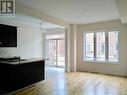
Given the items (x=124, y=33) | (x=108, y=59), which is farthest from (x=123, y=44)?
(x=108, y=59)

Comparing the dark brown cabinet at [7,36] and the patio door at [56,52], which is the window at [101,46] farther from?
the dark brown cabinet at [7,36]

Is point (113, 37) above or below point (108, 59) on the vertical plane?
above

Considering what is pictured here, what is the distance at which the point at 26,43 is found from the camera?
7.47m

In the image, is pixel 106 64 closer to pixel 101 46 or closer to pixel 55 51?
pixel 101 46

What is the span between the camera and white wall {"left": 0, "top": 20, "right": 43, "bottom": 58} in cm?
642

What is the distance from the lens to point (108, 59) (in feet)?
21.4

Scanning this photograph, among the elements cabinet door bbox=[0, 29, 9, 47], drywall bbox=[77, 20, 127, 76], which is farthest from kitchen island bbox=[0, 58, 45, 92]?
drywall bbox=[77, 20, 127, 76]

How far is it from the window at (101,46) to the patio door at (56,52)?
7.55 ft

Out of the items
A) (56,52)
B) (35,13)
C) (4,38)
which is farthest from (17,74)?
(56,52)

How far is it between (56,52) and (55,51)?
0.10 meters

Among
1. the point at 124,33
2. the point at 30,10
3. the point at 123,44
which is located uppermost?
the point at 30,10

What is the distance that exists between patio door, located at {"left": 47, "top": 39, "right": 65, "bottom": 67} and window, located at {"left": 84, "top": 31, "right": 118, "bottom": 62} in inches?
90.6

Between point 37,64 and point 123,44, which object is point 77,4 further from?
point 123,44

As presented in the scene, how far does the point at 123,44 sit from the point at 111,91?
2.86m
